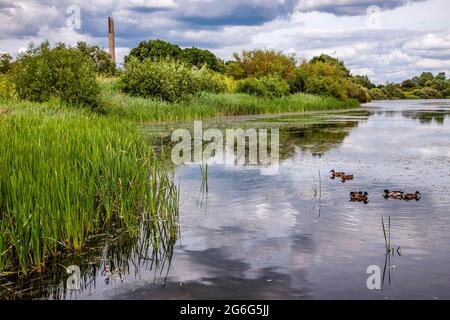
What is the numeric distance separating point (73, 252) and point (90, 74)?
56.1 feet

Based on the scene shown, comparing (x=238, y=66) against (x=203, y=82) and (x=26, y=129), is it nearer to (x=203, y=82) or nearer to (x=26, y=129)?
(x=203, y=82)

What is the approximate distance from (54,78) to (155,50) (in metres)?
37.1

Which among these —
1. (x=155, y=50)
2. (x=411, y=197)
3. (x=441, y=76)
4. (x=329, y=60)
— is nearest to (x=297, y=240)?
(x=411, y=197)

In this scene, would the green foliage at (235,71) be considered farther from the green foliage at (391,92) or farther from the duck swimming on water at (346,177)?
the green foliage at (391,92)

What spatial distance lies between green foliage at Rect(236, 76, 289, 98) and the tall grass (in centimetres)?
3282

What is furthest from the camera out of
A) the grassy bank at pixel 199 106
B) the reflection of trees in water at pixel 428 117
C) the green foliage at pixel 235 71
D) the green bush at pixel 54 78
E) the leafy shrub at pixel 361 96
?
the leafy shrub at pixel 361 96

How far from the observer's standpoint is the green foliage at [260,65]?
5333 cm

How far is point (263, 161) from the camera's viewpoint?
14.0m

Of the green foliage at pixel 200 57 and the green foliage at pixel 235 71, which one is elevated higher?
the green foliage at pixel 200 57

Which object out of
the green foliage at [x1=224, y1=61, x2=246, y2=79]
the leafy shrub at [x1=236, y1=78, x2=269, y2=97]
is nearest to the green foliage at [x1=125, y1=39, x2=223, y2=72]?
the green foliage at [x1=224, y1=61, x2=246, y2=79]

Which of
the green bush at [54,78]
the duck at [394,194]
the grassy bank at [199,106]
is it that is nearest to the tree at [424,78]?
the grassy bank at [199,106]

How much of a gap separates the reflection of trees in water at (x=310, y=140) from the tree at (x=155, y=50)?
35.5 metres

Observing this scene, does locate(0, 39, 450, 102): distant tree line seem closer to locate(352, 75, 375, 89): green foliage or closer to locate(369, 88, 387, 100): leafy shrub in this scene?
locate(352, 75, 375, 89): green foliage
